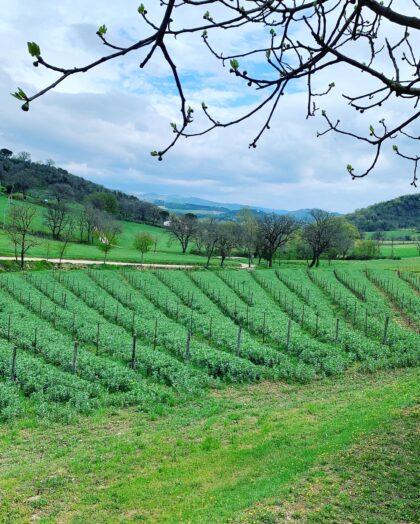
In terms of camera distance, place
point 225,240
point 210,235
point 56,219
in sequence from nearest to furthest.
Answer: point 225,240 → point 210,235 → point 56,219

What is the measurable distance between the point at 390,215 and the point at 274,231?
4311 inches

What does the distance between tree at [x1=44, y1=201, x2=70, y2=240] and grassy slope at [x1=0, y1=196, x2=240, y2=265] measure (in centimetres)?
312

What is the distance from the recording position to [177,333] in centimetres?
2475

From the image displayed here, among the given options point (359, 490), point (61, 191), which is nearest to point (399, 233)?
point (61, 191)

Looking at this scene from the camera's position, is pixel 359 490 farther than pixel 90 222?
No

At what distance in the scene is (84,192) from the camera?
13412cm

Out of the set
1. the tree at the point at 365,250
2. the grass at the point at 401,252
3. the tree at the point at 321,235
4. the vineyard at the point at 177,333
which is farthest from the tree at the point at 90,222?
the grass at the point at 401,252

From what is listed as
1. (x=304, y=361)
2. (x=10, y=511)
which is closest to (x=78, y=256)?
(x=304, y=361)

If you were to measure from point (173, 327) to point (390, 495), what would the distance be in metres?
20.1

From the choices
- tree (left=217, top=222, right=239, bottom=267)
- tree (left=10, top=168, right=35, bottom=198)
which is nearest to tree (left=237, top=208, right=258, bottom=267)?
tree (left=217, top=222, right=239, bottom=267)

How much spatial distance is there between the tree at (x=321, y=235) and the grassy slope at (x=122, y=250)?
1545 cm

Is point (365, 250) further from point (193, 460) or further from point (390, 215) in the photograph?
point (390, 215)

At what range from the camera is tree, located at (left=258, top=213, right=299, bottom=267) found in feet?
237

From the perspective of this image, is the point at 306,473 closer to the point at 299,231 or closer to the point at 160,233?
the point at 299,231
